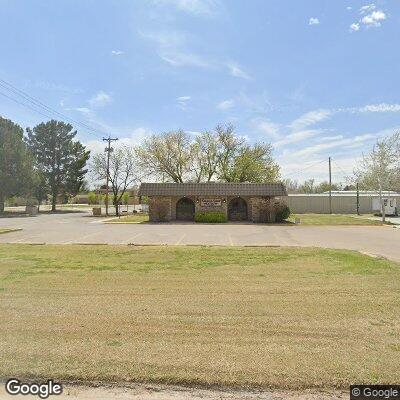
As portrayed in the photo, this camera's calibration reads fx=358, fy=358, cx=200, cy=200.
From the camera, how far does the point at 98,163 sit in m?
46.9

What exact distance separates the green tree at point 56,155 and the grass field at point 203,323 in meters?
46.9

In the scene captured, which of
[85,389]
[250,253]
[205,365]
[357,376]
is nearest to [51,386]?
[85,389]

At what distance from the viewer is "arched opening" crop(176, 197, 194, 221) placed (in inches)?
1312

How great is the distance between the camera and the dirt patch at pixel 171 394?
358 cm

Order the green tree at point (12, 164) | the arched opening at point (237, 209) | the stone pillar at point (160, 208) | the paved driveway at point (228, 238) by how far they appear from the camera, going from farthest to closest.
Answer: the green tree at point (12, 164)
the arched opening at point (237, 209)
the stone pillar at point (160, 208)
the paved driveway at point (228, 238)

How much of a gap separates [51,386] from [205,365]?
1661 mm

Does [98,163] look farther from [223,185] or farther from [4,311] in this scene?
[4,311]

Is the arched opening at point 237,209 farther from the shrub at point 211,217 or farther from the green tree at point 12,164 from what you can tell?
Result: the green tree at point 12,164

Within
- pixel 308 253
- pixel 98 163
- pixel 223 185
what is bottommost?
pixel 308 253

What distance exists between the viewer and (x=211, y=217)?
3105 centimetres

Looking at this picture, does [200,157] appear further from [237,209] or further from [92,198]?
[92,198]

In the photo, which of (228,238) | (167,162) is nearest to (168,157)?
(167,162)

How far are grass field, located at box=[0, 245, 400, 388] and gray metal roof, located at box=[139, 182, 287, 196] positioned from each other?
22.0 meters

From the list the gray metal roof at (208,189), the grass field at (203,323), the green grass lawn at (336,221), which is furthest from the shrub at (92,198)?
the grass field at (203,323)
